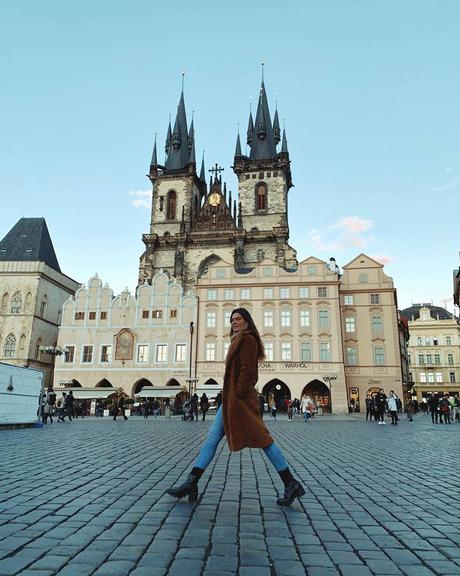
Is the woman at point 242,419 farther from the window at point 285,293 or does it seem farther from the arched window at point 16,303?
the arched window at point 16,303

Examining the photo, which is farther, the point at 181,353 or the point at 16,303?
the point at 16,303

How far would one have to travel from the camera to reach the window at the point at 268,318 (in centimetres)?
4028

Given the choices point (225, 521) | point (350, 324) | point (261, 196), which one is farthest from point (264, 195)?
point (225, 521)

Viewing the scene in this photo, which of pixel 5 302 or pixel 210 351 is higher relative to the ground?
pixel 5 302

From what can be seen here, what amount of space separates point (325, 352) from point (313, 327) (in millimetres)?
2169

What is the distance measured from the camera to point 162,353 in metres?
40.3

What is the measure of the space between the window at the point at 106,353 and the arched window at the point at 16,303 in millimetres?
11139

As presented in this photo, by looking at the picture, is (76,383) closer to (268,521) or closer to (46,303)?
(46,303)

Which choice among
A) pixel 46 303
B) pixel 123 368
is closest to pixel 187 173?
pixel 46 303

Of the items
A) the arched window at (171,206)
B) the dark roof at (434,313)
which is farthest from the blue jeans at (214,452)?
the dark roof at (434,313)

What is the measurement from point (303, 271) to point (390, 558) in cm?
3844

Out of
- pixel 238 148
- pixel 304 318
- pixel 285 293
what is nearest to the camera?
pixel 304 318

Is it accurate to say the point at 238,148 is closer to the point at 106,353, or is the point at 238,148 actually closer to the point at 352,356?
the point at 352,356

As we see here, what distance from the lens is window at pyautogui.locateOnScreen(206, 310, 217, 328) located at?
4090 centimetres
